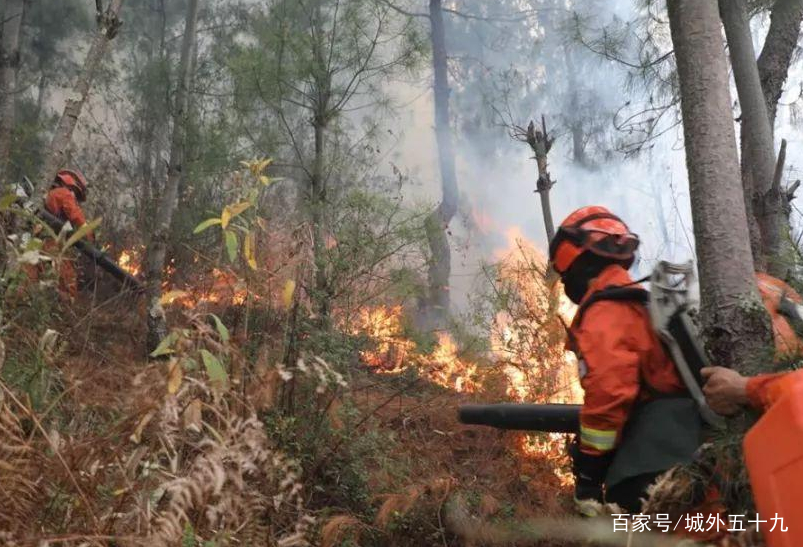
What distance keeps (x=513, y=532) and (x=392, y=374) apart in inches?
134

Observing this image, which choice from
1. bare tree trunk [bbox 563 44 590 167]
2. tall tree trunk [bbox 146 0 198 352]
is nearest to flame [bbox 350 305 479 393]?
tall tree trunk [bbox 146 0 198 352]

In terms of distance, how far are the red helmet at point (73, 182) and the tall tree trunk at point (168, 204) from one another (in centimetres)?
98

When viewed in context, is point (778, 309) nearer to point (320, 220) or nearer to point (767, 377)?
point (767, 377)

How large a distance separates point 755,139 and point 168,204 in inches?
196

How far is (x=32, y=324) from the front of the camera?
362 centimetres

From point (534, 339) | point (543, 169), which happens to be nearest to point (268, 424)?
point (534, 339)

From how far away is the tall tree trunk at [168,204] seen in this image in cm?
627

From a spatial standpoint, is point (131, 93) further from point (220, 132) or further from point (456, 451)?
point (456, 451)

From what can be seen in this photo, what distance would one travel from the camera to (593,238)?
109 inches

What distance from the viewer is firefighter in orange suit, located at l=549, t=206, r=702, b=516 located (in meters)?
2.32

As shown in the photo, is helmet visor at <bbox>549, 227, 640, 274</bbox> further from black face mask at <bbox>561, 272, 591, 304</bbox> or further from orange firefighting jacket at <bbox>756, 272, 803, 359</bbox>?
orange firefighting jacket at <bbox>756, 272, 803, 359</bbox>

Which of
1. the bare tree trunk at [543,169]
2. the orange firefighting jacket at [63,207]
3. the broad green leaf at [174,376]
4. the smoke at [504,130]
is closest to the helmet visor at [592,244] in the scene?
the broad green leaf at [174,376]

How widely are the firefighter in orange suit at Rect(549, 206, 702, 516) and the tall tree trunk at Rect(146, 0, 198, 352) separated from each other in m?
4.33

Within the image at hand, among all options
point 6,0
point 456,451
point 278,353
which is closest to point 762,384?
point 278,353
